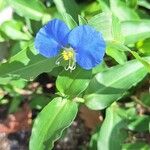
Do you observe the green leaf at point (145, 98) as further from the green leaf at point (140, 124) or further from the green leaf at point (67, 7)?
the green leaf at point (67, 7)

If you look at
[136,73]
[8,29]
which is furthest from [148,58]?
[8,29]

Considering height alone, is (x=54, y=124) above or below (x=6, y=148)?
above

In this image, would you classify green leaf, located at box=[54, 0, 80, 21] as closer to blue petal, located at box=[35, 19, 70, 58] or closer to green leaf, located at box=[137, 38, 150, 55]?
green leaf, located at box=[137, 38, 150, 55]

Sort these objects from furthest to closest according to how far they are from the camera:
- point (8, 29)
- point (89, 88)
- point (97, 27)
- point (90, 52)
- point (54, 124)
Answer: point (8, 29)
point (89, 88)
point (54, 124)
point (97, 27)
point (90, 52)

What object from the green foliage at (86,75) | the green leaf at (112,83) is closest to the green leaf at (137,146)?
the green foliage at (86,75)

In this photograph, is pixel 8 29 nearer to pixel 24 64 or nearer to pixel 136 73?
pixel 24 64

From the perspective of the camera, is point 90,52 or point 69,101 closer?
point 90,52
